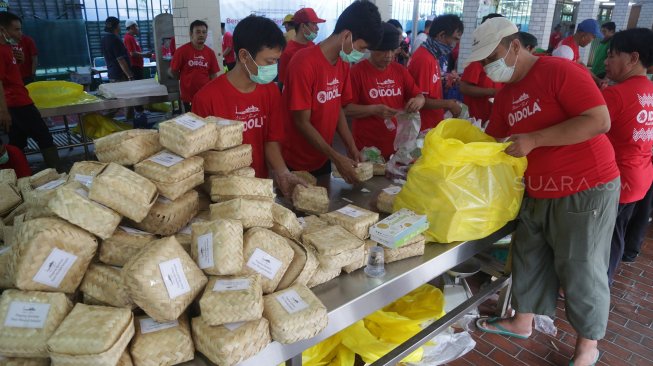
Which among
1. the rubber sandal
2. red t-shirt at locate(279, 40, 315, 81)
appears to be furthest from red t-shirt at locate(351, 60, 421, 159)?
red t-shirt at locate(279, 40, 315, 81)

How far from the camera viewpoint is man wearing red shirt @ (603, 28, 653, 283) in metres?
2.45

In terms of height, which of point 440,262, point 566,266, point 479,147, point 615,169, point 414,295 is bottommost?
point 414,295

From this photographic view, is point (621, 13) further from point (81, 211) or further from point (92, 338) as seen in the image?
point (92, 338)

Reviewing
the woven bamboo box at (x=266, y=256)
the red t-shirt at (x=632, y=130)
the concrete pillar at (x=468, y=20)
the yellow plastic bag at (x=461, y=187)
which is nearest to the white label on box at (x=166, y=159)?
the woven bamboo box at (x=266, y=256)

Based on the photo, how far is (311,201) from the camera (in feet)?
6.80

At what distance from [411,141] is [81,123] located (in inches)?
178

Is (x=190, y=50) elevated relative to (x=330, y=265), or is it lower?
elevated

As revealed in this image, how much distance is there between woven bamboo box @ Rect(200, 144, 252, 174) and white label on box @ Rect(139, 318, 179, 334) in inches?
23.7

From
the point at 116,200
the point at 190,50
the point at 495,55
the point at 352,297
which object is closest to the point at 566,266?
the point at 495,55

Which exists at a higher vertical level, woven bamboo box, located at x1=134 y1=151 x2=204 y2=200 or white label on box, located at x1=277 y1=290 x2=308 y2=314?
woven bamboo box, located at x1=134 y1=151 x2=204 y2=200

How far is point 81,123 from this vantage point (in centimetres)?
553

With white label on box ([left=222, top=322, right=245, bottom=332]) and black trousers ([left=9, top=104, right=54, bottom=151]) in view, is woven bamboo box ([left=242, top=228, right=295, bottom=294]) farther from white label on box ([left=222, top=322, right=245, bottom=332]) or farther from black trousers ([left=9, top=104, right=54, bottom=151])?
black trousers ([left=9, top=104, right=54, bottom=151])

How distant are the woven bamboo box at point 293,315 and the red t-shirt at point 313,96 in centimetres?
144

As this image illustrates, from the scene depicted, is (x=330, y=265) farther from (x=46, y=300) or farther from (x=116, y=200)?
(x=46, y=300)
